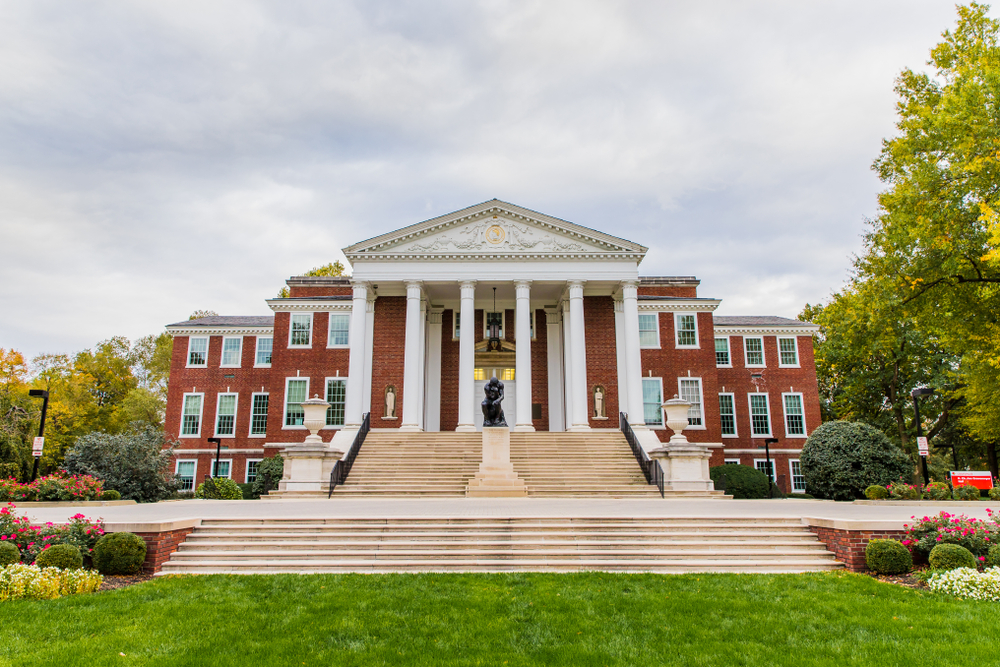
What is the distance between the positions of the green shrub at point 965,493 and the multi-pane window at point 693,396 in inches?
533

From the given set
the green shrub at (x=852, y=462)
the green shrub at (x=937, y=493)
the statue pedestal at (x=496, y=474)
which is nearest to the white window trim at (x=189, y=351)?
the statue pedestal at (x=496, y=474)

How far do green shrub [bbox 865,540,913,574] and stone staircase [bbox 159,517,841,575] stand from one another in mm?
706

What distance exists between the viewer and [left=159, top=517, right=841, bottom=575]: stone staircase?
10047mm

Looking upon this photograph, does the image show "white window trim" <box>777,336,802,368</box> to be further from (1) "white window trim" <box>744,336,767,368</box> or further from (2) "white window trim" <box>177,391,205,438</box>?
(2) "white window trim" <box>177,391,205,438</box>

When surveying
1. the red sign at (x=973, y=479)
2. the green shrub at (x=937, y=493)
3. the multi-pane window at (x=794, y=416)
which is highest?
the multi-pane window at (x=794, y=416)

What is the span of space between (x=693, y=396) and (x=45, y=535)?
94.9 ft

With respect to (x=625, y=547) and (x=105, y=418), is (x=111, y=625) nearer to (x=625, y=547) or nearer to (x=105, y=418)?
(x=625, y=547)

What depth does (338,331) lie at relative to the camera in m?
33.7

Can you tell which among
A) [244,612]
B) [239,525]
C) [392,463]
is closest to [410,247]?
[392,463]

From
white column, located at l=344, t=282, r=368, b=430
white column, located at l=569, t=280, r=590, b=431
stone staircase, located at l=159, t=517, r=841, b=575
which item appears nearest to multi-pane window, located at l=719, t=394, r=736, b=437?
white column, located at l=569, t=280, r=590, b=431

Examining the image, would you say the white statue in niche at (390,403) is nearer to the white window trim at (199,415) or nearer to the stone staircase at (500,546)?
the white window trim at (199,415)

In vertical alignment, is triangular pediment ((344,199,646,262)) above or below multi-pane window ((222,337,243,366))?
above

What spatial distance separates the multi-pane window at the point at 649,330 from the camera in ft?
111

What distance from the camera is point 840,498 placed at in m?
23.6
